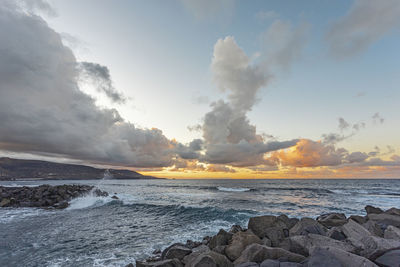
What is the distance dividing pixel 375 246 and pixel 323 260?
3184 millimetres

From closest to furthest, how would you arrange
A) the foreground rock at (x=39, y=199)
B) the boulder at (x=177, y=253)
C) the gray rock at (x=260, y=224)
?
the boulder at (x=177, y=253) < the gray rock at (x=260, y=224) < the foreground rock at (x=39, y=199)

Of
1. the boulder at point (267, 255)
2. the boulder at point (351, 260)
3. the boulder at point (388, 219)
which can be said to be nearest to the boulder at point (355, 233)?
the boulder at point (351, 260)

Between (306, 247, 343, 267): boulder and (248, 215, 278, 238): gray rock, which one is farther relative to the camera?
(248, 215, 278, 238): gray rock

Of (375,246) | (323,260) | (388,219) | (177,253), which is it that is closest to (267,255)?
(323,260)

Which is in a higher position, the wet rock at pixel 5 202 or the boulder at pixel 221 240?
the boulder at pixel 221 240

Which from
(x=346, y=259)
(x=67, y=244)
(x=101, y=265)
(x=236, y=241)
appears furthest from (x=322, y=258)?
(x=67, y=244)

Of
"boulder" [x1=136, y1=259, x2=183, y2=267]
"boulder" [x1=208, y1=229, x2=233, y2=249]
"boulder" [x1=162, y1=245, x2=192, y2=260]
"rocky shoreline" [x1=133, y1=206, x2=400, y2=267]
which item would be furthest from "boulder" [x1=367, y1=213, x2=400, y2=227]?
"boulder" [x1=136, y1=259, x2=183, y2=267]

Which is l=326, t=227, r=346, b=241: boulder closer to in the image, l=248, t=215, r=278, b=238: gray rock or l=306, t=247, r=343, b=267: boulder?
l=248, t=215, r=278, b=238: gray rock

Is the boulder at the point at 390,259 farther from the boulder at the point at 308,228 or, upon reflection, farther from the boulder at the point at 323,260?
the boulder at the point at 308,228

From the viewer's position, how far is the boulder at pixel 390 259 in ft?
17.3

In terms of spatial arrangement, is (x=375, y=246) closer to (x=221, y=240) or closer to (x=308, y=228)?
(x=308, y=228)

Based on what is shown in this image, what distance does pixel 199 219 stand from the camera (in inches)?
764

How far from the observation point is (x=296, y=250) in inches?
299

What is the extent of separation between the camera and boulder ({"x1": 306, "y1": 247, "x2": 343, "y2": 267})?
4941 mm
